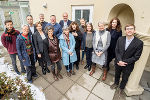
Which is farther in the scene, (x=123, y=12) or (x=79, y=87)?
(x=123, y=12)

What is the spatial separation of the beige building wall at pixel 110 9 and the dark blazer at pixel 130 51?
0.33 meters

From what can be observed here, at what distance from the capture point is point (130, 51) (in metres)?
2.11

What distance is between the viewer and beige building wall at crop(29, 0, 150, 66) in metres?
2.02

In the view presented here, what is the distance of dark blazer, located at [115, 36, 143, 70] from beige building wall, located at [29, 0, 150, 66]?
1.08 feet

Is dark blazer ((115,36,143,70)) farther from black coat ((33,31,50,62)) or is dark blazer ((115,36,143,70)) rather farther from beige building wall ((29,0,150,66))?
black coat ((33,31,50,62))

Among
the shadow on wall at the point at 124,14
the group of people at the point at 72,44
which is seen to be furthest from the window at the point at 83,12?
the group of people at the point at 72,44

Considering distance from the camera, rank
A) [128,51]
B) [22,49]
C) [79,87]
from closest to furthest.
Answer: [128,51] < [22,49] < [79,87]

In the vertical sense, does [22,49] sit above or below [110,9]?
below

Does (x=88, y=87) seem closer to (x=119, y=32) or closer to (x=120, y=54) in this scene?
(x=120, y=54)

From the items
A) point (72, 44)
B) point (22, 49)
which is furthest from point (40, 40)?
point (72, 44)

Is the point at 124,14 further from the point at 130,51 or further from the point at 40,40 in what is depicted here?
the point at 40,40

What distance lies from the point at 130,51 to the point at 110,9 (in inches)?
85.6

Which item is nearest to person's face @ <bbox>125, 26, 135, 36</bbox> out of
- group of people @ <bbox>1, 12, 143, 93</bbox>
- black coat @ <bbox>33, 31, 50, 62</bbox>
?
group of people @ <bbox>1, 12, 143, 93</bbox>

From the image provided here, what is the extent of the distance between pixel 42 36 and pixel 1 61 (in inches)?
114
